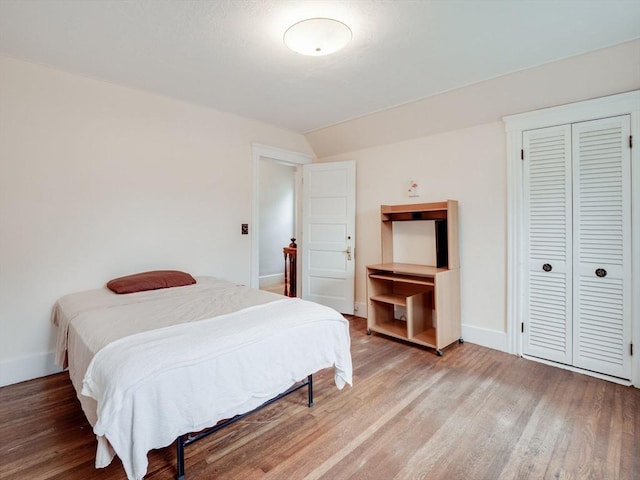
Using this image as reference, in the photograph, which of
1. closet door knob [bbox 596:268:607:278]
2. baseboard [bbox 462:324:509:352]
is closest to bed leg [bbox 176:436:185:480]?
baseboard [bbox 462:324:509:352]

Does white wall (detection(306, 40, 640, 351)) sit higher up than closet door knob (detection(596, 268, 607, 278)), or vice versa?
white wall (detection(306, 40, 640, 351))

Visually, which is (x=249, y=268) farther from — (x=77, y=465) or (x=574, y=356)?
(x=574, y=356)

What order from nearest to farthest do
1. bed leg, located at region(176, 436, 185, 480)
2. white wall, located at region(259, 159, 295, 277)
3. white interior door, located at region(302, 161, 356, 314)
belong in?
bed leg, located at region(176, 436, 185, 480)
white interior door, located at region(302, 161, 356, 314)
white wall, located at region(259, 159, 295, 277)

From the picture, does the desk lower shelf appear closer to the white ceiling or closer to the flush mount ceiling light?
the white ceiling

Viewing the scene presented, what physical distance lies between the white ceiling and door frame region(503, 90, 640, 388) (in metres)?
0.51

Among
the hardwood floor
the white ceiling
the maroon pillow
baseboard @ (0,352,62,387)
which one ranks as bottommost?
the hardwood floor

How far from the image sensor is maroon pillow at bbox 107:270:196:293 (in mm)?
2535

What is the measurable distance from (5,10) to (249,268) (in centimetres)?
277

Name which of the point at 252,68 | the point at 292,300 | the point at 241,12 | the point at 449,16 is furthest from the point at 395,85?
the point at 292,300

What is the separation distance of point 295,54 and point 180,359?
84.1 inches

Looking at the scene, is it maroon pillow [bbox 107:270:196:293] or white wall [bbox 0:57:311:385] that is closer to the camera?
white wall [bbox 0:57:311:385]

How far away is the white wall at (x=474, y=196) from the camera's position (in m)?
3.02

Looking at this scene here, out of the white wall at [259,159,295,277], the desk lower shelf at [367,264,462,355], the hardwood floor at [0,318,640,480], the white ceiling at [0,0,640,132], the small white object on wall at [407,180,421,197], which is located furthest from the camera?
the white wall at [259,159,295,277]

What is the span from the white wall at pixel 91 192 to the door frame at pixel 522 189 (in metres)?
2.88
